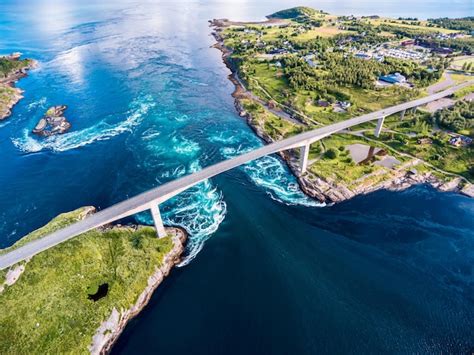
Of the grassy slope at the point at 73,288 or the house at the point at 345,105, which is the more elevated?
the house at the point at 345,105

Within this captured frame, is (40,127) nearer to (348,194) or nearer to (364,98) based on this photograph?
(348,194)

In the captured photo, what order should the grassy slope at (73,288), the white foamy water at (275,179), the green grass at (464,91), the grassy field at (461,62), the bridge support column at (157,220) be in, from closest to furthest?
the grassy slope at (73,288) → the bridge support column at (157,220) → the white foamy water at (275,179) → the green grass at (464,91) → the grassy field at (461,62)

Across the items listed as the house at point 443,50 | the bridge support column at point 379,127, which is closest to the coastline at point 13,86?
the bridge support column at point 379,127

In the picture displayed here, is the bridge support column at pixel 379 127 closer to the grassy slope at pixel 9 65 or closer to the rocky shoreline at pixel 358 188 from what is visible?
the rocky shoreline at pixel 358 188

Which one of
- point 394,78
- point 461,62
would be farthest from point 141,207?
point 461,62

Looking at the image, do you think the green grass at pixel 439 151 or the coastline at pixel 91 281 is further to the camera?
the green grass at pixel 439 151

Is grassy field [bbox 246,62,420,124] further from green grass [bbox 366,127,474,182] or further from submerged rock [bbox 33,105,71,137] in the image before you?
submerged rock [bbox 33,105,71,137]

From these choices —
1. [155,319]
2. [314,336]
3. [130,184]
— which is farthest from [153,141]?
[314,336]
